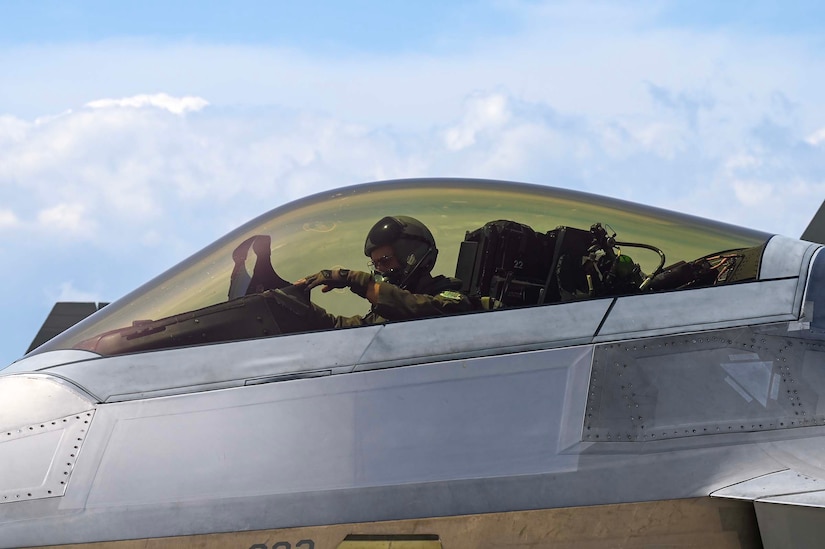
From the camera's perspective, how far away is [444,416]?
4.19 metres

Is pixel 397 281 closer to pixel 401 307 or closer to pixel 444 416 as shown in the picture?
pixel 401 307

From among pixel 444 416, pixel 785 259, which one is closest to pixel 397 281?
pixel 444 416

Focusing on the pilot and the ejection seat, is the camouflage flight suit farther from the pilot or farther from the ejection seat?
the ejection seat

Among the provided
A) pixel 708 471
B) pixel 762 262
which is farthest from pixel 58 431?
pixel 762 262

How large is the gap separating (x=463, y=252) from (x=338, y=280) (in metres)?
0.70

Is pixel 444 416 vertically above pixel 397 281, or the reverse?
pixel 397 281

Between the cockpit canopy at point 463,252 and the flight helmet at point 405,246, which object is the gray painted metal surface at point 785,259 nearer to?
the cockpit canopy at point 463,252

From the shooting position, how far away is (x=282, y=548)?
4047mm

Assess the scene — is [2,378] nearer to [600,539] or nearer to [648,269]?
[600,539]

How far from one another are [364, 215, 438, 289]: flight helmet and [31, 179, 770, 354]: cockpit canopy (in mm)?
54

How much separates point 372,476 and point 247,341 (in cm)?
95

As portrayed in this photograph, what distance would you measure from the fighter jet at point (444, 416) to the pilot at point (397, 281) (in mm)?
67

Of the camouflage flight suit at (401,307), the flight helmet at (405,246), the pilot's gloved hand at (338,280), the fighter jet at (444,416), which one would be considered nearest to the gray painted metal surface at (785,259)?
the fighter jet at (444,416)

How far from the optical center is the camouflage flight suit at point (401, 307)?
14.9 feet
